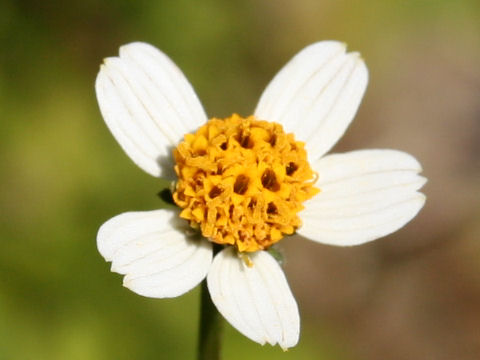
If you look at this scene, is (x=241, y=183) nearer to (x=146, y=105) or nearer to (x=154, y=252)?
(x=154, y=252)

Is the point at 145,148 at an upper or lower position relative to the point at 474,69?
lower

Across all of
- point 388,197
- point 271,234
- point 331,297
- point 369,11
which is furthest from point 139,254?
point 369,11

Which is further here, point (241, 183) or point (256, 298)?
point (241, 183)

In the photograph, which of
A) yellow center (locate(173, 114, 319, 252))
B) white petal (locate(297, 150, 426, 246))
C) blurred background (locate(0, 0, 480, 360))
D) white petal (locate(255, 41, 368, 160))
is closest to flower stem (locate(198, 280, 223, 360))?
yellow center (locate(173, 114, 319, 252))

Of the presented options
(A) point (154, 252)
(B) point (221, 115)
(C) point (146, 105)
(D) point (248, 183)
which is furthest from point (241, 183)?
(B) point (221, 115)

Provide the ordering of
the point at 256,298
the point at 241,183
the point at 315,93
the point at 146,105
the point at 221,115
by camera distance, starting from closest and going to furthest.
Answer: the point at 256,298 < the point at 241,183 < the point at 146,105 < the point at 315,93 < the point at 221,115

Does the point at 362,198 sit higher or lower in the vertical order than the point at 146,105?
lower

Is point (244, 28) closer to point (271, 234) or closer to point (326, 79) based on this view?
point (326, 79)
